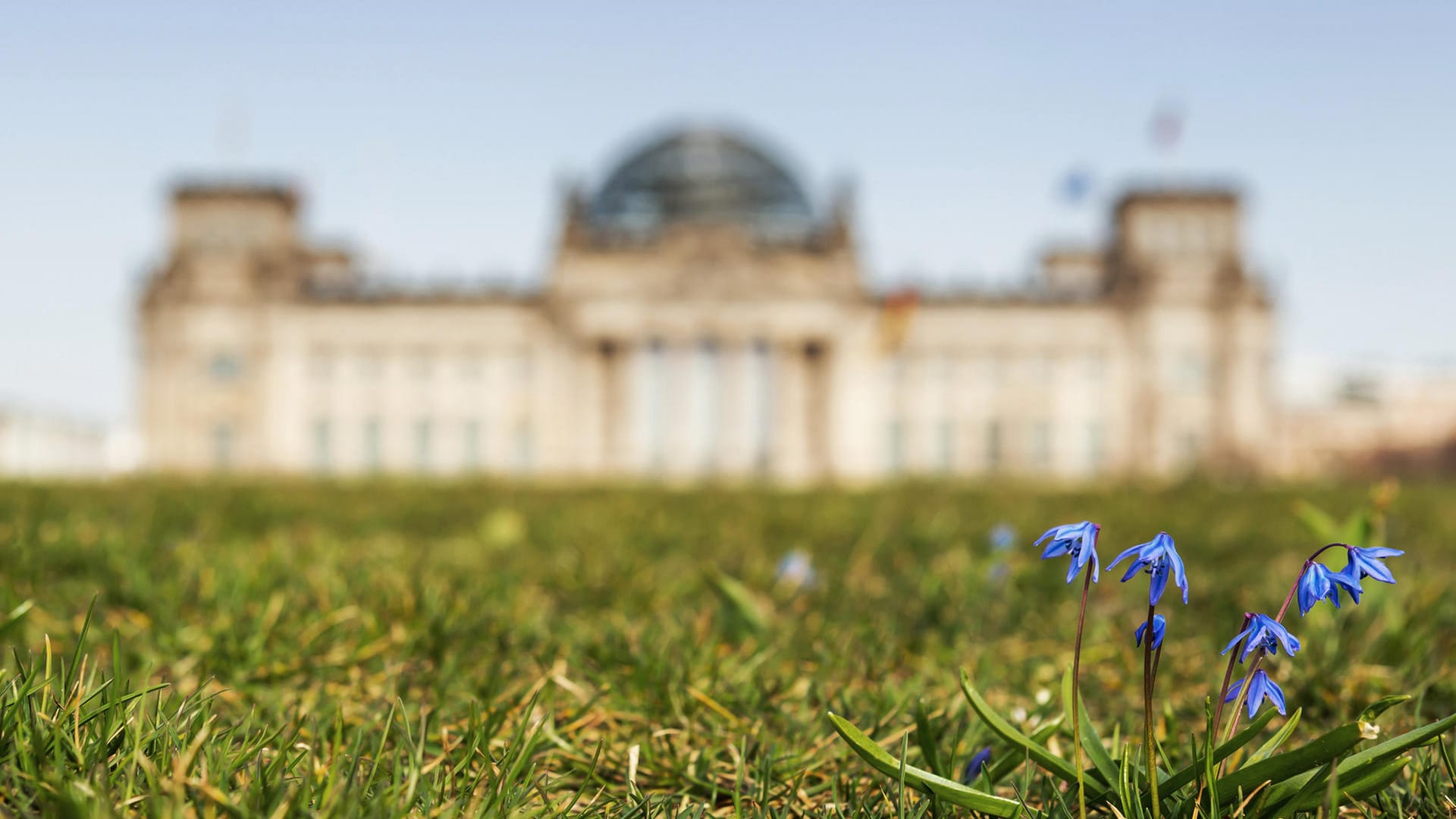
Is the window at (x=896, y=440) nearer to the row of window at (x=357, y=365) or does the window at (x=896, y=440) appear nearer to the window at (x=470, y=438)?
the window at (x=470, y=438)

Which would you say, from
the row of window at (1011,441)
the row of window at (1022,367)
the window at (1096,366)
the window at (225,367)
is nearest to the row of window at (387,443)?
the window at (225,367)

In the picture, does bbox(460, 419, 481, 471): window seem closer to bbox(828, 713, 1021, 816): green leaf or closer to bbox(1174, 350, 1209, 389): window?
bbox(1174, 350, 1209, 389): window

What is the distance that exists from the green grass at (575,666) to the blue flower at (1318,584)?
603 mm

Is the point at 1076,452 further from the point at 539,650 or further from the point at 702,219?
the point at 539,650

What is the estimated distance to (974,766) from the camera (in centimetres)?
244

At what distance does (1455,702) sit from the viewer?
2.93m

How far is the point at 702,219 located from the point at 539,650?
183 ft

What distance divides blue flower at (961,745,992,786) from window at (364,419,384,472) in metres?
59.1

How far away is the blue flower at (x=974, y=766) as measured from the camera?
2369 mm

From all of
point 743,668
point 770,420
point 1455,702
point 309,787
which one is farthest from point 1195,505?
point 770,420

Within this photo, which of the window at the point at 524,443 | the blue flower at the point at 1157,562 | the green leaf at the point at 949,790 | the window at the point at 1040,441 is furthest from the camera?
the window at the point at 1040,441

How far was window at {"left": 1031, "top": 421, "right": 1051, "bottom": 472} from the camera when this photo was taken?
58344 millimetres

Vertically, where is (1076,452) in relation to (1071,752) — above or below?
below

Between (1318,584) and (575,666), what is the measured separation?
2.15 m
